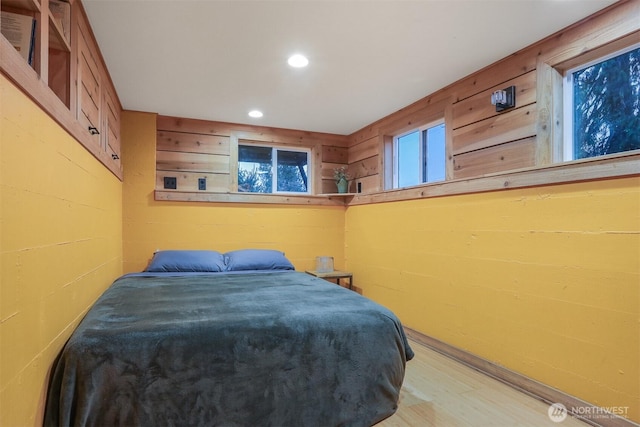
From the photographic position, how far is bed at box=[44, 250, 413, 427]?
148 centimetres

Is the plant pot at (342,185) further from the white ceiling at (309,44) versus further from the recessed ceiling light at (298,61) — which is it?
the recessed ceiling light at (298,61)

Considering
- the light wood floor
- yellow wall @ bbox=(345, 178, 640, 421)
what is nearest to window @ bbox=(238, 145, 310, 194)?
yellow wall @ bbox=(345, 178, 640, 421)

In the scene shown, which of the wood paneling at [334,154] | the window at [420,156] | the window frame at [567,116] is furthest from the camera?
the wood paneling at [334,154]

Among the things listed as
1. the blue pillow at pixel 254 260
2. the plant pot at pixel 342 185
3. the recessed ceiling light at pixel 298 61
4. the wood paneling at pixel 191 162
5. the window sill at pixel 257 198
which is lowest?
the blue pillow at pixel 254 260

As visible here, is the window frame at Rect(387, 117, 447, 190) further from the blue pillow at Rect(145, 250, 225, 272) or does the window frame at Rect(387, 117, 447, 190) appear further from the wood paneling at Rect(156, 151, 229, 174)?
the blue pillow at Rect(145, 250, 225, 272)

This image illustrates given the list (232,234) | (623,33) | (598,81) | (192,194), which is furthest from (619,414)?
(192,194)

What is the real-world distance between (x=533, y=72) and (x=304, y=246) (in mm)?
2946

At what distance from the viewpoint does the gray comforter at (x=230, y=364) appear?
58.2 inches

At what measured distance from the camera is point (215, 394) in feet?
5.29

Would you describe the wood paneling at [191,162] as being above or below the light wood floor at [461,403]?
above

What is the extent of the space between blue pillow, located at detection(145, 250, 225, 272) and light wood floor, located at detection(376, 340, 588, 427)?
6.84ft

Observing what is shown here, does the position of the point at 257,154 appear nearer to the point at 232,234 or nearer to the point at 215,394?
the point at 232,234

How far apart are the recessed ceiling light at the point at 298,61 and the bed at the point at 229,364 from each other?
1.69 meters

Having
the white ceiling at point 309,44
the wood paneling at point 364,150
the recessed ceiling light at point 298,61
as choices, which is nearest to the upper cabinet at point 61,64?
the white ceiling at point 309,44
